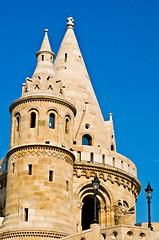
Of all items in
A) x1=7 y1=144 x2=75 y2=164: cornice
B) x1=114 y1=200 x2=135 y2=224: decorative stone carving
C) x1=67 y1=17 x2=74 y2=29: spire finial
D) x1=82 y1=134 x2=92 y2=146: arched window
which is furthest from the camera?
x1=67 y1=17 x2=74 y2=29: spire finial

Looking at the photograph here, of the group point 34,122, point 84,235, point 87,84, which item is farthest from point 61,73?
point 84,235

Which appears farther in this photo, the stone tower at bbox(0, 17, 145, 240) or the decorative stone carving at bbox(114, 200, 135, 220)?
the decorative stone carving at bbox(114, 200, 135, 220)

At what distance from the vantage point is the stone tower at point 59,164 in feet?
104

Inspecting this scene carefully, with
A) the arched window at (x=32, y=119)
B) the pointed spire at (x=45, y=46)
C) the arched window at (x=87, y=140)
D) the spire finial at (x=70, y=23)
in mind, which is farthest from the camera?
the spire finial at (x=70, y=23)

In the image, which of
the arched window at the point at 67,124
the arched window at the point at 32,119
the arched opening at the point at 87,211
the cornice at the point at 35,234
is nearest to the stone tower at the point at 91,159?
the arched opening at the point at 87,211

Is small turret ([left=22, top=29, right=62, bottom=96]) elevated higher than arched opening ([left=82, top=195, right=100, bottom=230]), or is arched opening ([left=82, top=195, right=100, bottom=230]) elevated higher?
small turret ([left=22, top=29, right=62, bottom=96])

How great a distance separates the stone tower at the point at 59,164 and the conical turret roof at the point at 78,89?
3.0 inches

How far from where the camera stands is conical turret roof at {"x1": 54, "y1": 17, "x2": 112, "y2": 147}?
40.1m

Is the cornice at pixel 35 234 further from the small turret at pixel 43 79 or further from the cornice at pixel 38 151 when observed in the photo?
the small turret at pixel 43 79

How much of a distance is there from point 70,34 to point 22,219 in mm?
19239

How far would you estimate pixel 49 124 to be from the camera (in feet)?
112

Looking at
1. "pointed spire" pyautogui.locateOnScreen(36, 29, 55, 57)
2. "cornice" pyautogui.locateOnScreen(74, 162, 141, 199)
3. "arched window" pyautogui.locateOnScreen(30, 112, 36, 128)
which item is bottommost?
"cornice" pyautogui.locateOnScreen(74, 162, 141, 199)

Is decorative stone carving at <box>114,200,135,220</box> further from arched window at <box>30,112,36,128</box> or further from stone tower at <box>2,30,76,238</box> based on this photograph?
arched window at <box>30,112,36,128</box>

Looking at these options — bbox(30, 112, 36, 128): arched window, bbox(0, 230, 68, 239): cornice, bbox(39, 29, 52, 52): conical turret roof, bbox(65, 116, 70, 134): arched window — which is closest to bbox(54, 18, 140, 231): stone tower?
bbox(65, 116, 70, 134): arched window
